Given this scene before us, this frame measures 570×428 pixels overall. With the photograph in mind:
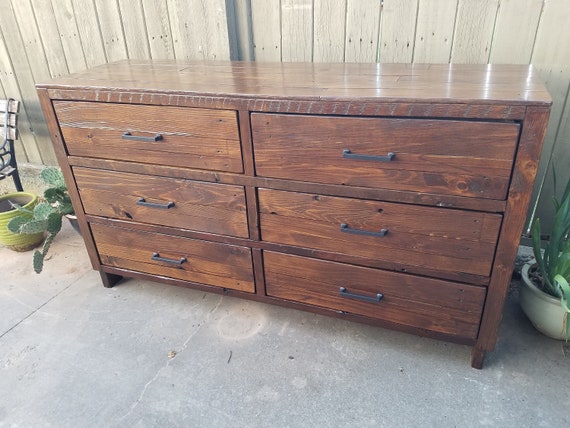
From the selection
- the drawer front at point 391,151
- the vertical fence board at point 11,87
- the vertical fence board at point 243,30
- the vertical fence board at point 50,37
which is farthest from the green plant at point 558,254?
Answer: the vertical fence board at point 11,87

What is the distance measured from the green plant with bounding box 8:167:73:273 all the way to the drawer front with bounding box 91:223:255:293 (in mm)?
338

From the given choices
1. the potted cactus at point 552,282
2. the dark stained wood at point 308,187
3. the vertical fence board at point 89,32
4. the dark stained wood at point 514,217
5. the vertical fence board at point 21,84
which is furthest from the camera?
the vertical fence board at point 21,84

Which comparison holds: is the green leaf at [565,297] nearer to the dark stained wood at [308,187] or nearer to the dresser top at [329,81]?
the dark stained wood at [308,187]

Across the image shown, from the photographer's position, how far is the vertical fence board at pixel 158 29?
81.8 inches

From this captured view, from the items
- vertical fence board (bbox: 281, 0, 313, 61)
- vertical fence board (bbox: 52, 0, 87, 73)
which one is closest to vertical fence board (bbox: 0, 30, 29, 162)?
vertical fence board (bbox: 52, 0, 87, 73)

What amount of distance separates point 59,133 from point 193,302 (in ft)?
2.98

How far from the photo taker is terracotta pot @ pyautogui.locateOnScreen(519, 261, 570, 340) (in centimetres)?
156

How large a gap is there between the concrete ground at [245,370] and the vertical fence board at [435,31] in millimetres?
1102

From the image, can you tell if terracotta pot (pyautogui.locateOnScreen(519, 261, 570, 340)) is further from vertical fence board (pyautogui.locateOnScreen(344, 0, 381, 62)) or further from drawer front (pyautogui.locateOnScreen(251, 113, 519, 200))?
vertical fence board (pyautogui.locateOnScreen(344, 0, 381, 62))

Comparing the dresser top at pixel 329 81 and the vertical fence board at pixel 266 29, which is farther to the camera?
the vertical fence board at pixel 266 29

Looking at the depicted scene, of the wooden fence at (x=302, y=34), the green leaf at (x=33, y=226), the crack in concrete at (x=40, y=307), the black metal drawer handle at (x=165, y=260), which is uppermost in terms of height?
the wooden fence at (x=302, y=34)

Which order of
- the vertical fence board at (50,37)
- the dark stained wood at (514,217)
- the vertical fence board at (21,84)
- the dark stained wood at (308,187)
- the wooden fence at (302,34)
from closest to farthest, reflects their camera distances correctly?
1. the dark stained wood at (514,217)
2. the dark stained wood at (308,187)
3. the wooden fence at (302,34)
4. the vertical fence board at (50,37)
5. the vertical fence board at (21,84)

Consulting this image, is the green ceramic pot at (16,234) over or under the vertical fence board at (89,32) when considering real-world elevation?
under

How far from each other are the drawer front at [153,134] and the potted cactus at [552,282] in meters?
1.14
